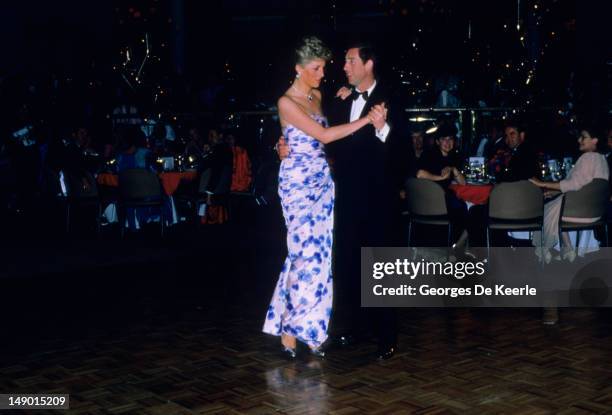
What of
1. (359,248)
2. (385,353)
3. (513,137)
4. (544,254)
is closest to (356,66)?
(359,248)

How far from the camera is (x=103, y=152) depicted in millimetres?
10898

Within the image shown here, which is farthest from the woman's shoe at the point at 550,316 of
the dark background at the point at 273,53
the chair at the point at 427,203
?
the dark background at the point at 273,53

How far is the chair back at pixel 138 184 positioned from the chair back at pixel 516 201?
3.76 meters

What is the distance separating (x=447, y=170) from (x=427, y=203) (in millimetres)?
338

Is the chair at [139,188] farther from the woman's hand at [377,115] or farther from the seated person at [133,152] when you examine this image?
the woman's hand at [377,115]

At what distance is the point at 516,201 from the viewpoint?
6070 mm

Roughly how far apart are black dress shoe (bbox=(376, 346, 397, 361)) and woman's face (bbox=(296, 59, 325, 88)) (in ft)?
4.60

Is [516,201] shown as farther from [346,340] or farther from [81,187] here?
[81,187]

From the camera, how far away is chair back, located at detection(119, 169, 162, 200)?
8.31 m

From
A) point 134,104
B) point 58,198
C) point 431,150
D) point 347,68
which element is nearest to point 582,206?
point 431,150

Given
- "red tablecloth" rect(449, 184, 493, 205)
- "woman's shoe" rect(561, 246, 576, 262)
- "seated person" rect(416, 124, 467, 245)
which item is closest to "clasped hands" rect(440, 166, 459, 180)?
"seated person" rect(416, 124, 467, 245)

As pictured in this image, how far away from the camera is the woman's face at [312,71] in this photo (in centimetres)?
402

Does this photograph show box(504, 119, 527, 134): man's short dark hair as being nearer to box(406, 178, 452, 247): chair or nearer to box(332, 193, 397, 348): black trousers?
box(406, 178, 452, 247): chair

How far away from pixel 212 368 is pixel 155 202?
15.3 feet
